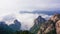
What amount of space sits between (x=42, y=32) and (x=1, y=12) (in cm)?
56

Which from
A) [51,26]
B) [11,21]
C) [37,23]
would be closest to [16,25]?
[11,21]

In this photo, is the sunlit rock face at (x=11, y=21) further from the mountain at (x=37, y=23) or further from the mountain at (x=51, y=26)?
the mountain at (x=51, y=26)

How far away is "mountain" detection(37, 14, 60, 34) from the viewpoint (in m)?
1.60

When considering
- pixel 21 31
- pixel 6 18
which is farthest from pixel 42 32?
pixel 6 18

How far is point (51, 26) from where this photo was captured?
63.9 inches

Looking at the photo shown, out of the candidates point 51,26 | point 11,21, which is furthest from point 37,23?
point 11,21

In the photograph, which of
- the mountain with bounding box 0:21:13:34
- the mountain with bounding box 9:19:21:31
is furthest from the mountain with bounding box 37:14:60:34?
the mountain with bounding box 0:21:13:34

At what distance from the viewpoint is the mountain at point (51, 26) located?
1604 millimetres

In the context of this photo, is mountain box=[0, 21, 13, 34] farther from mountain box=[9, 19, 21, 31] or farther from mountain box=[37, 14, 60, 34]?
mountain box=[37, 14, 60, 34]

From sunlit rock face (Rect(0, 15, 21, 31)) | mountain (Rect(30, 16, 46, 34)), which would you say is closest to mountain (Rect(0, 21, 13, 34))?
sunlit rock face (Rect(0, 15, 21, 31))

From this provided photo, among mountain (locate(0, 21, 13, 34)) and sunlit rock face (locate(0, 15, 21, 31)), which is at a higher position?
sunlit rock face (locate(0, 15, 21, 31))

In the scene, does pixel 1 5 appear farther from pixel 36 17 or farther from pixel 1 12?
pixel 36 17

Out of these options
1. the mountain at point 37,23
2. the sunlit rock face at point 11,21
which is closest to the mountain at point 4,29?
the sunlit rock face at point 11,21

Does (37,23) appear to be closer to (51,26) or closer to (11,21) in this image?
(51,26)
